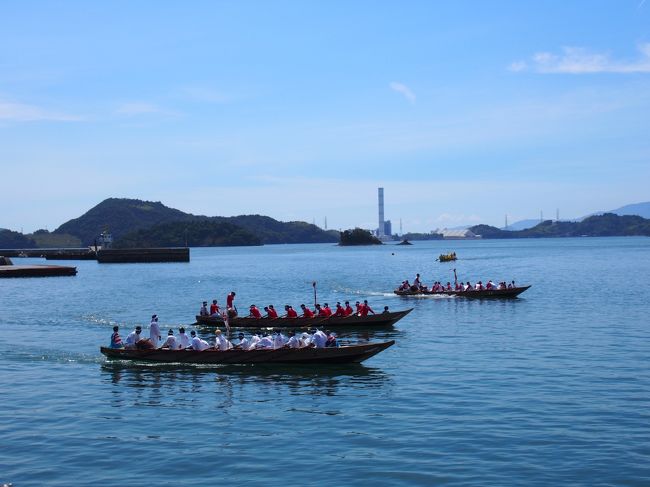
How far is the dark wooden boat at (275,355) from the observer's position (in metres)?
31.9

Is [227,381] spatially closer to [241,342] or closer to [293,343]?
[241,342]

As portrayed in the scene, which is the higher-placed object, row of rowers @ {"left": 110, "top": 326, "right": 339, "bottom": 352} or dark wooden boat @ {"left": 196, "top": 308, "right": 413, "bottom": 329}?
row of rowers @ {"left": 110, "top": 326, "right": 339, "bottom": 352}

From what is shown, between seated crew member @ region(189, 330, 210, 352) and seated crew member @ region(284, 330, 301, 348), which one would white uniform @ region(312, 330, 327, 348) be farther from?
seated crew member @ region(189, 330, 210, 352)

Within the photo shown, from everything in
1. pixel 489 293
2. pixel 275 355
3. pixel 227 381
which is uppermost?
pixel 489 293

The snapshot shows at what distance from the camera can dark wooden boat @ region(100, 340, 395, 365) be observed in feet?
105

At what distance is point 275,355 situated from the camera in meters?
32.4

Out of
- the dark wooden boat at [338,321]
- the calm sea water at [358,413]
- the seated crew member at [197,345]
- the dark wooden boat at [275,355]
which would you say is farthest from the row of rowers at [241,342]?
the dark wooden boat at [338,321]

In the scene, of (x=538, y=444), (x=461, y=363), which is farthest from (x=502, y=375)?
(x=538, y=444)

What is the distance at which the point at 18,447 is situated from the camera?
21.0 meters

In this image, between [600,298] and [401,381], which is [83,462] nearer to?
[401,381]

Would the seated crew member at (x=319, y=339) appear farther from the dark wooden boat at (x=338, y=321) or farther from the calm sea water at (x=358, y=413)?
the dark wooden boat at (x=338, y=321)

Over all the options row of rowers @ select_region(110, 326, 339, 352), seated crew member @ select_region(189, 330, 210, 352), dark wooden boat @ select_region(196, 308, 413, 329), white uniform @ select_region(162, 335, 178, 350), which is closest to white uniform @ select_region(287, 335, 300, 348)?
row of rowers @ select_region(110, 326, 339, 352)

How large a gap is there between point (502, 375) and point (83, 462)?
17.5 metres

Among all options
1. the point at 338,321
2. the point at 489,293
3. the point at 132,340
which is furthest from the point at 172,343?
the point at 489,293
